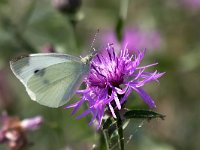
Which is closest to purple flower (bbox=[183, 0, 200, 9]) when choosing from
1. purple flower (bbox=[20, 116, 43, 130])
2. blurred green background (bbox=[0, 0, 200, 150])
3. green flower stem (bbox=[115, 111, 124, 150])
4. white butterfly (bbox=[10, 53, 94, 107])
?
blurred green background (bbox=[0, 0, 200, 150])

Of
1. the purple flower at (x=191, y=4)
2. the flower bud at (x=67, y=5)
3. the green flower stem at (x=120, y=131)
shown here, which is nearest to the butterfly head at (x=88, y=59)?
the green flower stem at (x=120, y=131)

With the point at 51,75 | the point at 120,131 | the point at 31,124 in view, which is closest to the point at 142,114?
the point at 120,131

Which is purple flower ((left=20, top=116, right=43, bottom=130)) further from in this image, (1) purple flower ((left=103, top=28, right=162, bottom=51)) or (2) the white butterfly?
(1) purple flower ((left=103, top=28, right=162, bottom=51))

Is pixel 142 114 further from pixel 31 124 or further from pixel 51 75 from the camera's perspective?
pixel 31 124

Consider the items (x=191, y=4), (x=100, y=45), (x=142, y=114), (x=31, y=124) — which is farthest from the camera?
(x=191, y=4)

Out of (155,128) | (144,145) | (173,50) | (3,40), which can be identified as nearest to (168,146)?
(144,145)

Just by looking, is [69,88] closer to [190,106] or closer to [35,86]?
[35,86]
